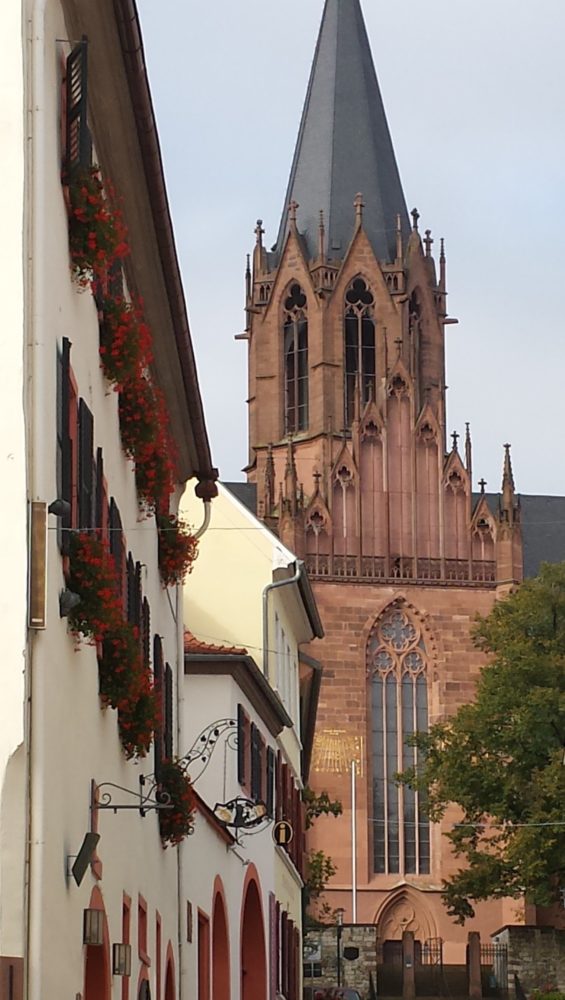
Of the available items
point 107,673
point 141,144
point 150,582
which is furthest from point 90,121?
point 150,582

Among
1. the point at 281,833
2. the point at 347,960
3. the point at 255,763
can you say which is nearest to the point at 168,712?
the point at 255,763

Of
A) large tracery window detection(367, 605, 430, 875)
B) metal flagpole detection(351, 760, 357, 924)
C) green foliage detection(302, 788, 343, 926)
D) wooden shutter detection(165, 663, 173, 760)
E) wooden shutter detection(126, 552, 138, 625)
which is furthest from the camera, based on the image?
large tracery window detection(367, 605, 430, 875)

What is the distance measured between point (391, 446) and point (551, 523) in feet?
40.0

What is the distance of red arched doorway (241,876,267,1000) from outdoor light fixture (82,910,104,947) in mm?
17584

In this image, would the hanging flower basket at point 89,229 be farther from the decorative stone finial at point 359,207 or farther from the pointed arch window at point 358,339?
the decorative stone finial at point 359,207

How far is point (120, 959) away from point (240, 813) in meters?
8.51

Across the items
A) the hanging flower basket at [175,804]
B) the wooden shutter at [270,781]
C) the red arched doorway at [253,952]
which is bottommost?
the red arched doorway at [253,952]

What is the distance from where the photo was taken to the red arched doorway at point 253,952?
30.4m

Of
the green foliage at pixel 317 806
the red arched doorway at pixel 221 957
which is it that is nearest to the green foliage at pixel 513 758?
the green foliage at pixel 317 806

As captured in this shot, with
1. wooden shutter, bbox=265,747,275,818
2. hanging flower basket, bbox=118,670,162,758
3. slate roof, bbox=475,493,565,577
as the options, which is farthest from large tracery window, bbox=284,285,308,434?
hanging flower basket, bbox=118,670,162,758

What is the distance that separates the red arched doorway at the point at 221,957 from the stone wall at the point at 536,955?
29880mm

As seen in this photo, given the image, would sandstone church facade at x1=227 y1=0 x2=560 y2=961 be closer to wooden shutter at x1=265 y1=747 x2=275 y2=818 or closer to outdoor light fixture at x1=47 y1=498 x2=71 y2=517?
wooden shutter at x1=265 y1=747 x2=275 y2=818

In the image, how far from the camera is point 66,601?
11.1 meters

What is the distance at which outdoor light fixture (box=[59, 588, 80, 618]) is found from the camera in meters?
11.1
